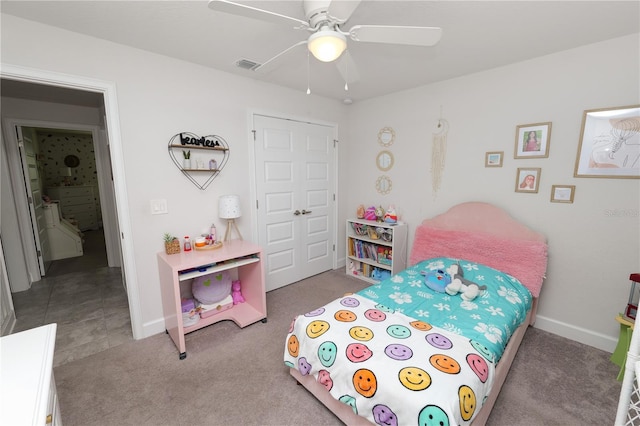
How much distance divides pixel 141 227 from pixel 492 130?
3342 mm

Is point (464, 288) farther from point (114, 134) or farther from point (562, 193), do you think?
Answer: point (114, 134)

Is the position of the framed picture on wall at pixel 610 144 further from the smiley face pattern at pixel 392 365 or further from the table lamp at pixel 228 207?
the table lamp at pixel 228 207

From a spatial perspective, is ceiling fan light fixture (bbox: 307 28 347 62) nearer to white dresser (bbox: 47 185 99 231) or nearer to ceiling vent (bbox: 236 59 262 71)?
ceiling vent (bbox: 236 59 262 71)

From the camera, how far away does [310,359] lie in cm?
161

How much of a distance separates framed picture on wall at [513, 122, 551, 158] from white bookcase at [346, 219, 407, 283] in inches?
54.5

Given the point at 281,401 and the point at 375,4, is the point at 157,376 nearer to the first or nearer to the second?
the point at 281,401

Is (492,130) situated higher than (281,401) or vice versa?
(492,130)

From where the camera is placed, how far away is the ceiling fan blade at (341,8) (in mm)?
1189

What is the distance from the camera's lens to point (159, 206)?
2.37 metres

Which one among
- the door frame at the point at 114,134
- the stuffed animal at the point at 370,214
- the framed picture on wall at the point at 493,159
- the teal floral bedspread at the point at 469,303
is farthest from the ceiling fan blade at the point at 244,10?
the stuffed animal at the point at 370,214

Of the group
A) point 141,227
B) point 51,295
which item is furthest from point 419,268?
point 51,295

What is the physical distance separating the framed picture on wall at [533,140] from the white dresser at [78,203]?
8004 millimetres

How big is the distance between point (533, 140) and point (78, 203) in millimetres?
8529

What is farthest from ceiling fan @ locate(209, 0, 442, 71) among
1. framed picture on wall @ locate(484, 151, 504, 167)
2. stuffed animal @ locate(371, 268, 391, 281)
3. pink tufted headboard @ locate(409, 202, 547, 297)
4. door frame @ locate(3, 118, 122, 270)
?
door frame @ locate(3, 118, 122, 270)
